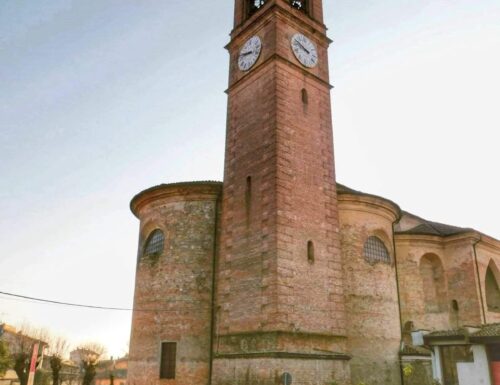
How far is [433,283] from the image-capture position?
926 inches

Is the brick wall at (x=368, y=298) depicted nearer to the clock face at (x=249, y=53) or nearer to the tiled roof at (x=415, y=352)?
the tiled roof at (x=415, y=352)

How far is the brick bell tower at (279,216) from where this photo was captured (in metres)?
14.2

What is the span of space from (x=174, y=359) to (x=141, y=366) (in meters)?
1.59

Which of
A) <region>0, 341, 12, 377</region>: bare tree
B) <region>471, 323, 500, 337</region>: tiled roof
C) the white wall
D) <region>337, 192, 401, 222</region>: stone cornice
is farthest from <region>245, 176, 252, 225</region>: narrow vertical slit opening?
<region>0, 341, 12, 377</region>: bare tree

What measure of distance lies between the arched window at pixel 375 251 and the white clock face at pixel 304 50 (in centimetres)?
800

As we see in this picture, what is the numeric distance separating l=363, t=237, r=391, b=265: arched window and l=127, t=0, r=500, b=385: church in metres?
0.08

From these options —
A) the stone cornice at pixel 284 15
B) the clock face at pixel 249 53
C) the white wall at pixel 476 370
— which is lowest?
the white wall at pixel 476 370

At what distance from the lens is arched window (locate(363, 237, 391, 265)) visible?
1939cm

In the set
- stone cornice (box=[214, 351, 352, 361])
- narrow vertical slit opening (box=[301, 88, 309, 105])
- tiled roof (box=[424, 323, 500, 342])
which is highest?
narrow vertical slit opening (box=[301, 88, 309, 105])

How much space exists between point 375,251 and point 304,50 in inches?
359

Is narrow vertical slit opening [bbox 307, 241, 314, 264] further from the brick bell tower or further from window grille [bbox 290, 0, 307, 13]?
window grille [bbox 290, 0, 307, 13]

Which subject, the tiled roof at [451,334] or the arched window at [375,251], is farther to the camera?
the arched window at [375,251]

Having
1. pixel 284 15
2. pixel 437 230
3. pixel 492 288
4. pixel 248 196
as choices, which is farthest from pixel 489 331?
pixel 492 288

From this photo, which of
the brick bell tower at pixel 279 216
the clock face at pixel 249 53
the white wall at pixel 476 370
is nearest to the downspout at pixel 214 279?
the brick bell tower at pixel 279 216
